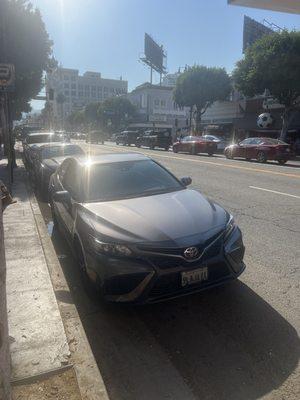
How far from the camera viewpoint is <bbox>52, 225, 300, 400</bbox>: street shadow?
10.6 feet

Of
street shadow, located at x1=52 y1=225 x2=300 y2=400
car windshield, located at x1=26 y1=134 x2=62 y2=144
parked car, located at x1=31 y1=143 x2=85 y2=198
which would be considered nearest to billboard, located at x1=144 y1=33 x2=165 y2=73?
car windshield, located at x1=26 y1=134 x2=62 y2=144

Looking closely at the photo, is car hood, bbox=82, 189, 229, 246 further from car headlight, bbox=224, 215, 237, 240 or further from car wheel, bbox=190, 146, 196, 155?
car wheel, bbox=190, 146, 196, 155

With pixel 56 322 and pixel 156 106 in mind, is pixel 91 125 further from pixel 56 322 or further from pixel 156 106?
pixel 56 322

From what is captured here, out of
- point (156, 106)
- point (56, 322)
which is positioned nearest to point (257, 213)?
point (56, 322)

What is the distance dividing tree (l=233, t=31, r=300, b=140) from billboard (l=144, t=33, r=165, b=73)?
5711 cm

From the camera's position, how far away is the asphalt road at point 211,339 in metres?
3.21

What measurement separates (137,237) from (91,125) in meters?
98.0

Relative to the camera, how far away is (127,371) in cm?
345

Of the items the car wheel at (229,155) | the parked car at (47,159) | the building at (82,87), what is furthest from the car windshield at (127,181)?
the building at (82,87)

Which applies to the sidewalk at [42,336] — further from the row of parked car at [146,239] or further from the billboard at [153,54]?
the billboard at [153,54]

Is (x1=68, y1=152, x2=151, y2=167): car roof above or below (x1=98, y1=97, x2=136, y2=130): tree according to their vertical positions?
below

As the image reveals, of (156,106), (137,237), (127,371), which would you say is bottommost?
(127,371)

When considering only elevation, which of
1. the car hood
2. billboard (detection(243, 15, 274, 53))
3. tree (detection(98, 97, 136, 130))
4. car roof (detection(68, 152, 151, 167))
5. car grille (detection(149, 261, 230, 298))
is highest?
billboard (detection(243, 15, 274, 53))

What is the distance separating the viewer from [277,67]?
30828 mm
